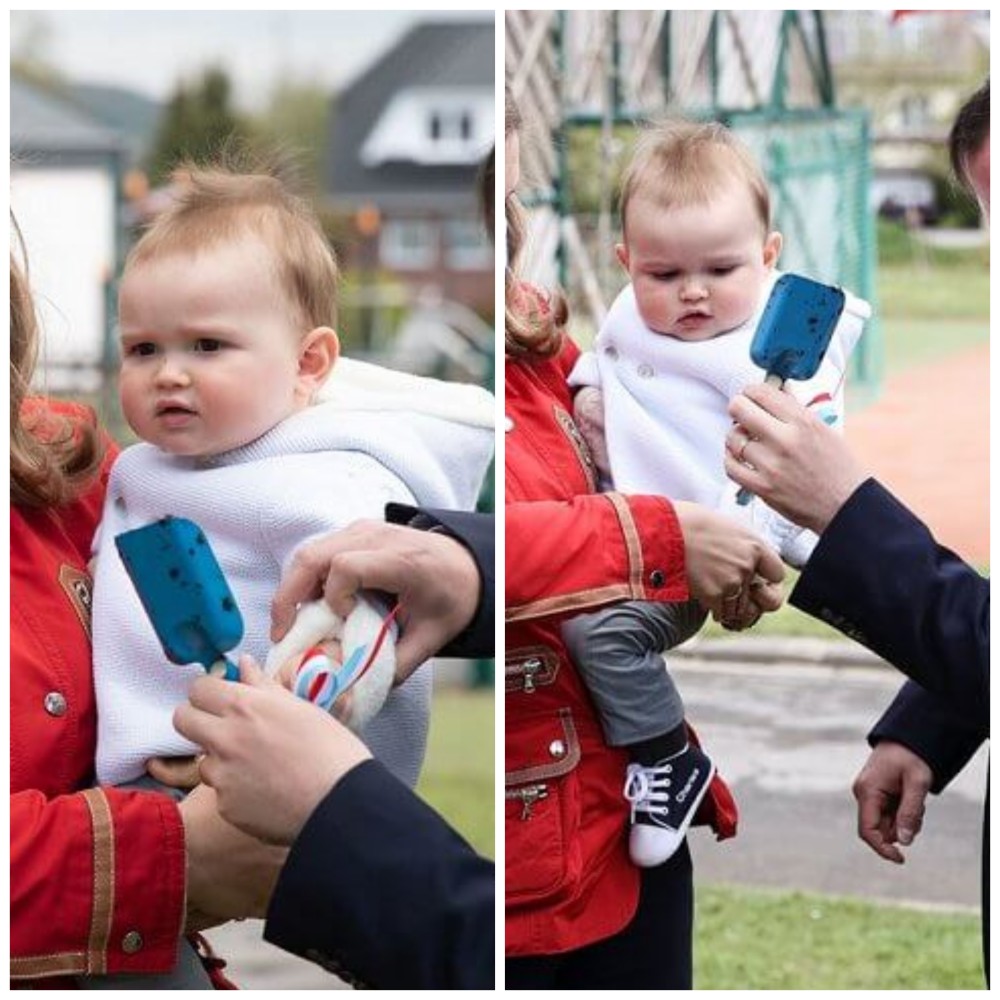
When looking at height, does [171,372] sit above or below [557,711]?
above

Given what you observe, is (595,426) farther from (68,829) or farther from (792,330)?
(68,829)

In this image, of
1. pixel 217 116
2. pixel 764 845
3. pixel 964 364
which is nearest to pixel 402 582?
pixel 217 116

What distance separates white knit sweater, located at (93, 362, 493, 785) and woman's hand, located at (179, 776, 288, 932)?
4.1 inches

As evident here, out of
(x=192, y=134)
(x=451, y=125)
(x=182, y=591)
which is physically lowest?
(x=182, y=591)

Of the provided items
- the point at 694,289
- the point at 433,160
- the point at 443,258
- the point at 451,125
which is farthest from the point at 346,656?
the point at 433,160

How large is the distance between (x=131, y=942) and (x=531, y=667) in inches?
19.0

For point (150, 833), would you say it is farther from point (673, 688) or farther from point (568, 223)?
point (568, 223)

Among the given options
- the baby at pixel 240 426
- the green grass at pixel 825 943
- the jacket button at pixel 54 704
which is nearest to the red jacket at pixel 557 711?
the baby at pixel 240 426

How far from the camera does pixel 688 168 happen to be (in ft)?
6.28

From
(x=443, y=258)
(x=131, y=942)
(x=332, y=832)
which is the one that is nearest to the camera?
(x=332, y=832)

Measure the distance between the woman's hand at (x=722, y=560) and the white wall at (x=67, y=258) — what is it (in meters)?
0.62

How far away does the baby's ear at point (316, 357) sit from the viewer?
5.91 ft

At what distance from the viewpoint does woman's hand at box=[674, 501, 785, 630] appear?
1828 mm

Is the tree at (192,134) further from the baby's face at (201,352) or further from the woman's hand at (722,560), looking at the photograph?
the woman's hand at (722,560)
